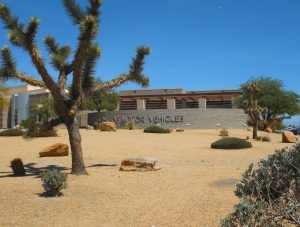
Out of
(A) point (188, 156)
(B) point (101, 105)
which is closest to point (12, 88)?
(B) point (101, 105)

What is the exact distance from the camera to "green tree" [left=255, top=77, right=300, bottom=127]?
153 feet

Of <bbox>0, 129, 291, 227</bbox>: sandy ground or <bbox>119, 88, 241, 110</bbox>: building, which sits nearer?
<bbox>0, 129, 291, 227</bbox>: sandy ground

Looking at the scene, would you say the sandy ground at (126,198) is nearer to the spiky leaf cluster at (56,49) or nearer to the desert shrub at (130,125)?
the spiky leaf cluster at (56,49)

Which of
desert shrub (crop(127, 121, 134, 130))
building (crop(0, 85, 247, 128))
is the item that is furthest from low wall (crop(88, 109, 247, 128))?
desert shrub (crop(127, 121, 134, 130))

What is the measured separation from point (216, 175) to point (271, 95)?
125 feet

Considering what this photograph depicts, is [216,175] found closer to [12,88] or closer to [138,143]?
[138,143]

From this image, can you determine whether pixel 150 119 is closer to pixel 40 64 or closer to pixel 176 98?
pixel 176 98

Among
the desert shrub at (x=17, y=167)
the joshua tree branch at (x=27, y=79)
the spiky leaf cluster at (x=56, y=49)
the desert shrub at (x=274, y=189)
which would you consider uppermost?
the spiky leaf cluster at (x=56, y=49)

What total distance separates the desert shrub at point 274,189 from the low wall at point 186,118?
3580cm

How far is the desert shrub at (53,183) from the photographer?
9.18m

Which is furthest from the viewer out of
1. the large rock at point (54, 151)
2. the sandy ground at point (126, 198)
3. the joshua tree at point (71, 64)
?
the large rock at point (54, 151)

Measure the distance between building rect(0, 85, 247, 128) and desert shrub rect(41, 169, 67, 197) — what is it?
105 feet

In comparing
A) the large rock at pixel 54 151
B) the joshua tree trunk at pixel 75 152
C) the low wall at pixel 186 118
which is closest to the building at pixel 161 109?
the low wall at pixel 186 118

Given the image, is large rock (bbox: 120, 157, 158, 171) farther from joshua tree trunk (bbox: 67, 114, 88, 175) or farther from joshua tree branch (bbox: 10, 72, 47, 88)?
joshua tree branch (bbox: 10, 72, 47, 88)
